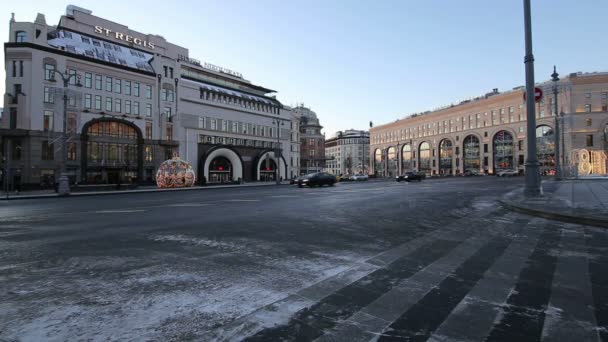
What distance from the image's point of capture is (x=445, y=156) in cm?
11750

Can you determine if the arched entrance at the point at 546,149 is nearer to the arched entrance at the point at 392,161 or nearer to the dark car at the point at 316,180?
the arched entrance at the point at 392,161

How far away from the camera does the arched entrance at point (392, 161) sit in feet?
454

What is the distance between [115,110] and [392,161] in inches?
4380

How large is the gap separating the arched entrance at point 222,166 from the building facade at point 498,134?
52.9 meters

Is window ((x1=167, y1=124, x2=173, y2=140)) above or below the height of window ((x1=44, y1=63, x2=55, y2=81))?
below

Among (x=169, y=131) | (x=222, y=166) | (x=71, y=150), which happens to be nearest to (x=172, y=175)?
(x=71, y=150)

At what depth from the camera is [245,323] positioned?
3164 mm

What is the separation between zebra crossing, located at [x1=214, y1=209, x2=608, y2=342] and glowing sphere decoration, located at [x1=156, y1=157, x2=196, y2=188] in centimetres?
3762

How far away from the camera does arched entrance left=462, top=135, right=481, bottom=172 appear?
107625mm

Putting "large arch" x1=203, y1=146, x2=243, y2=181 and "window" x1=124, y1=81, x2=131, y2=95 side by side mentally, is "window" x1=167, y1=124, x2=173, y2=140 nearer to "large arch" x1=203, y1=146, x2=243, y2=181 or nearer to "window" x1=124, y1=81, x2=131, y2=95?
"large arch" x1=203, y1=146, x2=243, y2=181

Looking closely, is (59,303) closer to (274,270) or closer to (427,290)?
(274,270)

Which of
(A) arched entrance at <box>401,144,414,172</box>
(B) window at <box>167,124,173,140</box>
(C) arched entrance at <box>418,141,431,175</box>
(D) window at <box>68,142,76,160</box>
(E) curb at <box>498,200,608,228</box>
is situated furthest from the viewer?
(A) arched entrance at <box>401,144,414,172</box>

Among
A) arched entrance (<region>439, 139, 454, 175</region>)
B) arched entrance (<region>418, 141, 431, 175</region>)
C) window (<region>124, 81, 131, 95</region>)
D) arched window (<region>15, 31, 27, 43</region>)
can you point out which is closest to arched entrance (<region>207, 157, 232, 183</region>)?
window (<region>124, 81, 131, 95</region>)

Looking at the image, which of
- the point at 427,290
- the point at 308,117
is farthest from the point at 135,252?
the point at 308,117
